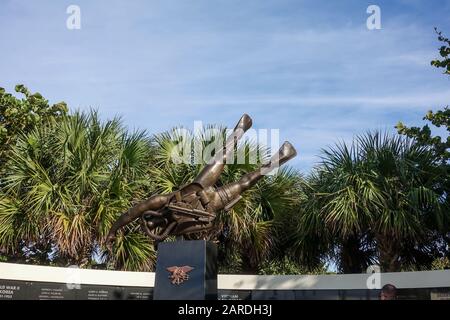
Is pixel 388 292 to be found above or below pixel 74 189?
below

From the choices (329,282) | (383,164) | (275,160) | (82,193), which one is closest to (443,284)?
(329,282)

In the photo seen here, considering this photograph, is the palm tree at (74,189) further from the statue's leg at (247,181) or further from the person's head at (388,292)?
the person's head at (388,292)

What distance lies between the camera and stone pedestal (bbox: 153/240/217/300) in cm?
947

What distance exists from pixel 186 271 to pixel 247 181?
2.07 meters

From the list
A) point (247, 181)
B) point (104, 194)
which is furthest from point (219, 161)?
point (104, 194)

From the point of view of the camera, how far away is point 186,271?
959 centimetres

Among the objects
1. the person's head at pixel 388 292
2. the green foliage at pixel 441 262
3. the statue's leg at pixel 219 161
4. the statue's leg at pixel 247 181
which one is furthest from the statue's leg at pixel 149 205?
the green foliage at pixel 441 262

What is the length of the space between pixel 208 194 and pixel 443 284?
5106mm

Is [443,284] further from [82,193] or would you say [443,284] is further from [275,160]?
[82,193]

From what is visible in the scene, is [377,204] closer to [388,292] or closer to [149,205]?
[388,292]

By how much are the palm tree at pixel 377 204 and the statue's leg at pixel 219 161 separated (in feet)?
11.7
